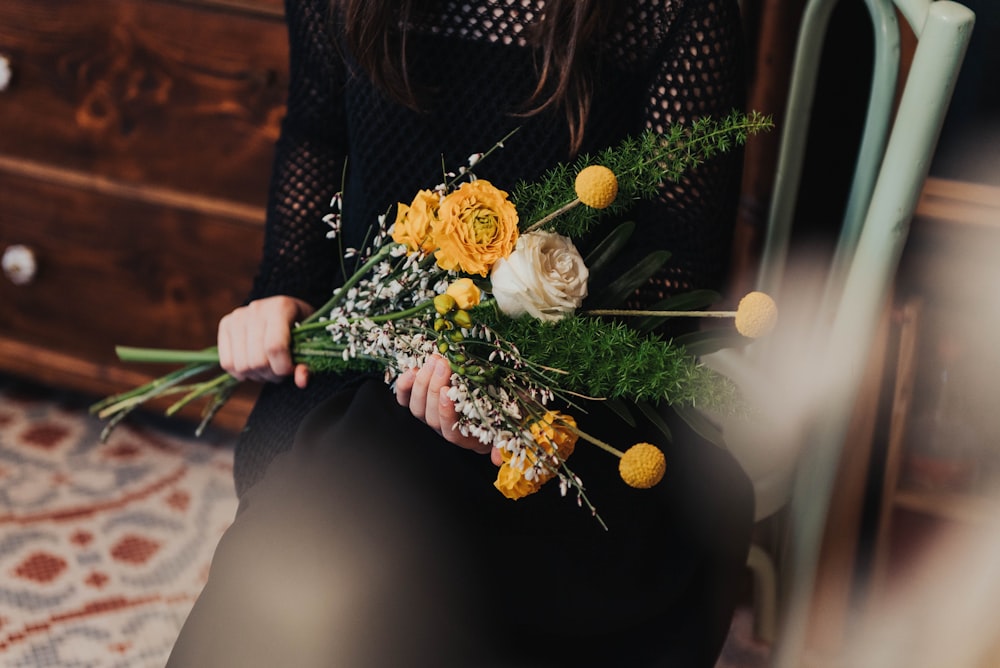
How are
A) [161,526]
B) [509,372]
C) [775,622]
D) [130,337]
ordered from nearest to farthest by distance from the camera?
[509,372] < [775,622] < [161,526] < [130,337]

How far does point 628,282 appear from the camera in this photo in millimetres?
775

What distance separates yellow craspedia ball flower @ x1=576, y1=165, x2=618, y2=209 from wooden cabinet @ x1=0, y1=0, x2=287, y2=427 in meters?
0.78

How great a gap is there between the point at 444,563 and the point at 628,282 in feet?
0.93

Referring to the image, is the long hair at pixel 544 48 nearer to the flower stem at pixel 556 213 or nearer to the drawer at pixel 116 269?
the flower stem at pixel 556 213

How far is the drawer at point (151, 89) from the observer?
4.30 feet

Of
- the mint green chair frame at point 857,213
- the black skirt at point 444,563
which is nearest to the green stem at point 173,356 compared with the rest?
the black skirt at point 444,563

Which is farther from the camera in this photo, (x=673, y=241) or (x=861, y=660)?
(x=861, y=660)

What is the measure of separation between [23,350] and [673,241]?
4.19 ft

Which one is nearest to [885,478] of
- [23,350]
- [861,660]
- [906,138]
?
[861,660]

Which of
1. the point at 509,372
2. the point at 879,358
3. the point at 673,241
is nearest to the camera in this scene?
the point at 509,372

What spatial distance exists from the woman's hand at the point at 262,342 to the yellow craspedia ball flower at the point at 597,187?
1.28 feet

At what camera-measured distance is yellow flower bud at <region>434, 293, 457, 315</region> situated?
0.66 metres

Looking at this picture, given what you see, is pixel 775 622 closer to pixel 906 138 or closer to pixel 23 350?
pixel 906 138

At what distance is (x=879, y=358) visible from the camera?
1186 millimetres
